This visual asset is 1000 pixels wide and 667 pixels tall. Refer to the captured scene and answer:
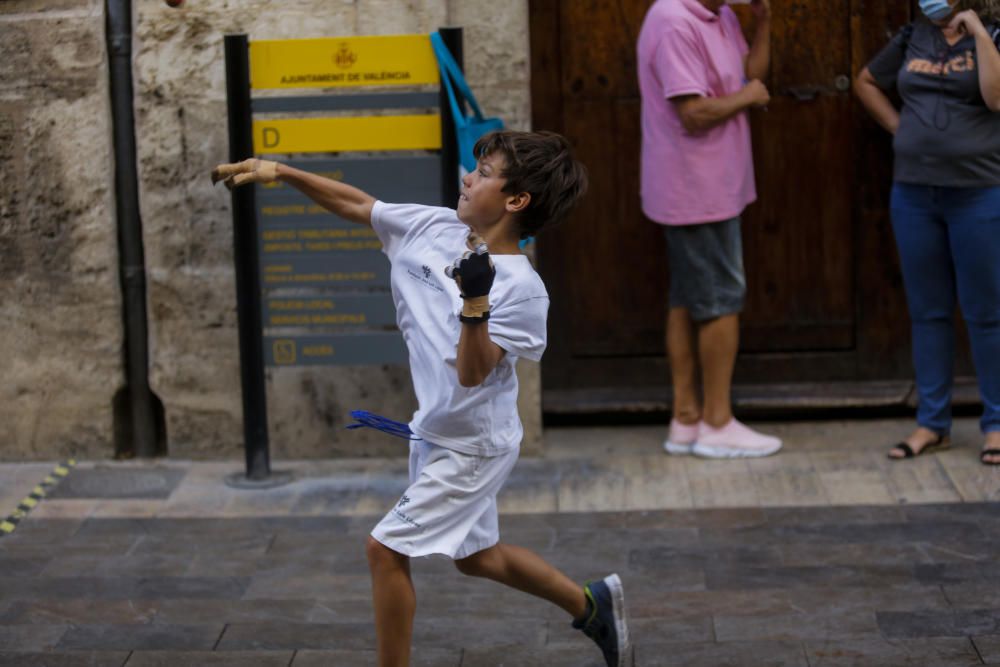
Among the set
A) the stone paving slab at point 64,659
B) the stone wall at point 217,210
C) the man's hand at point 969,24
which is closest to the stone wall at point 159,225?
the stone wall at point 217,210

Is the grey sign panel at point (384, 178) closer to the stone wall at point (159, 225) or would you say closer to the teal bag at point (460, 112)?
the teal bag at point (460, 112)

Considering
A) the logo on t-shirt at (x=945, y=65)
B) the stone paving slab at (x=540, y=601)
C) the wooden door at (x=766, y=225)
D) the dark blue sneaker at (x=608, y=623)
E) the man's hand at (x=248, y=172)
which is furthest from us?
the wooden door at (x=766, y=225)

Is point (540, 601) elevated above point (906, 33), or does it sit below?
below

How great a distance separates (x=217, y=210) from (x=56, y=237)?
634 mm

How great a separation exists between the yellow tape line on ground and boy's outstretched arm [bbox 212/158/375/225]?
2237 mm

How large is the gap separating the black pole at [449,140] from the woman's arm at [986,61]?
178cm

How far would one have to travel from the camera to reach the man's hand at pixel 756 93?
6324mm

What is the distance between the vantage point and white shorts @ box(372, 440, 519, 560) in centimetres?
416

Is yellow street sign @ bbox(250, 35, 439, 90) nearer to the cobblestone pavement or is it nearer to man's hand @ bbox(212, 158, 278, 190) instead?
the cobblestone pavement

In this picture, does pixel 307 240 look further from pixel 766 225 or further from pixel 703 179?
pixel 766 225

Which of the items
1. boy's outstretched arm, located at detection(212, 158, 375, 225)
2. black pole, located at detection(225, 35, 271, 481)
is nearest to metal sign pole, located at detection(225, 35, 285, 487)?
black pole, located at detection(225, 35, 271, 481)

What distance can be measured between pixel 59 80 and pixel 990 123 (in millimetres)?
3448

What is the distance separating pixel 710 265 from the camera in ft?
21.3

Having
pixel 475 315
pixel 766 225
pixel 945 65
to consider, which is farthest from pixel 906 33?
pixel 475 315
